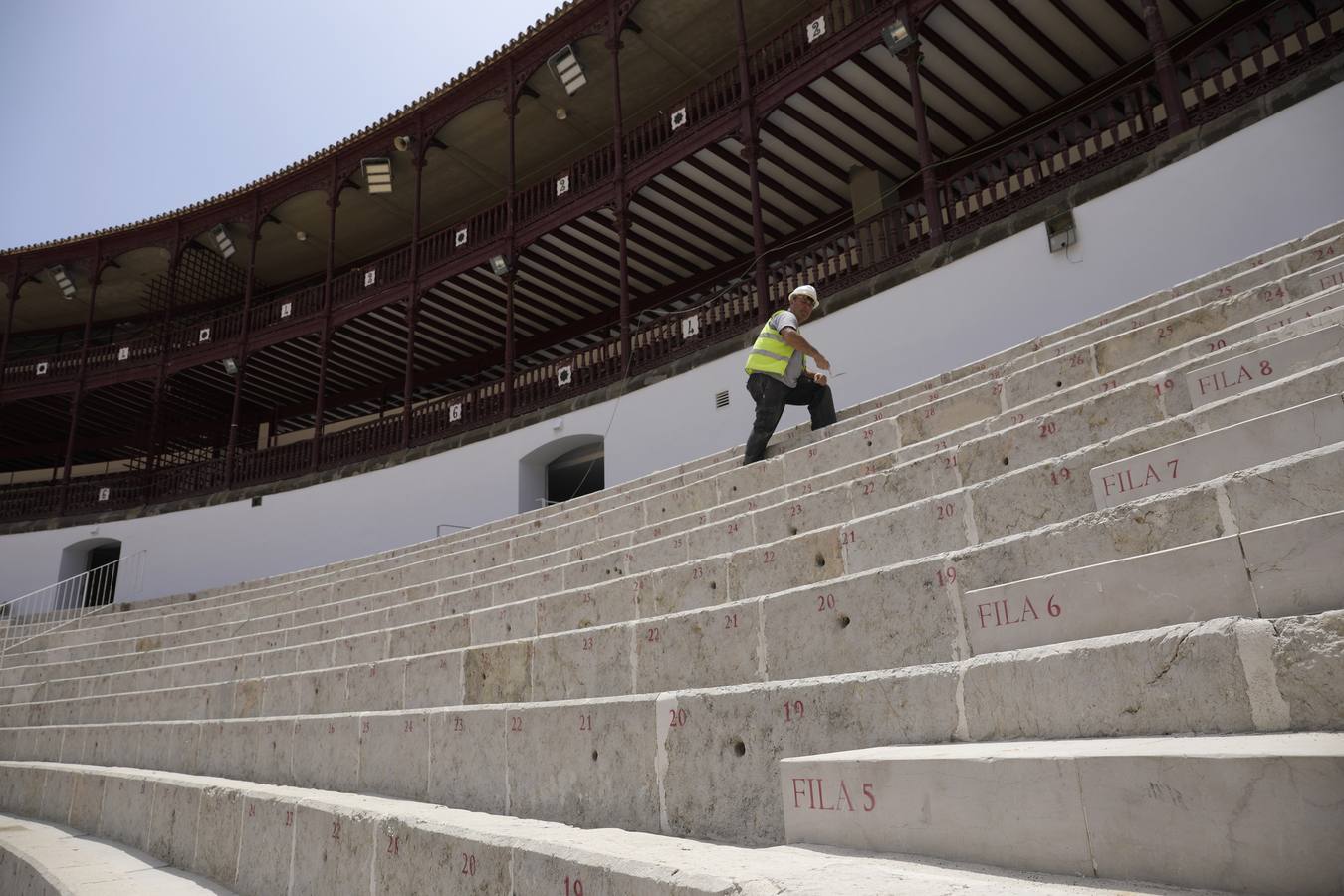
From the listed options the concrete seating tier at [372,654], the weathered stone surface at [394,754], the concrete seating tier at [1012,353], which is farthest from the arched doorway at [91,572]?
the weathered stone surface at [394,754]

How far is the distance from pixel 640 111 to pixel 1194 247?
1283 centimetres

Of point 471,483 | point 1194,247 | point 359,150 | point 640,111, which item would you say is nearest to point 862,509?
point 1194,247

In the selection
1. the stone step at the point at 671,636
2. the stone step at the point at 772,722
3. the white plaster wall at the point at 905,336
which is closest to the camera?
the stone step at the point at 772,722

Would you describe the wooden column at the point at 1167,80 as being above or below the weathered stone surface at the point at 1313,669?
above

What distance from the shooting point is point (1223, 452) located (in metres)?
3.03

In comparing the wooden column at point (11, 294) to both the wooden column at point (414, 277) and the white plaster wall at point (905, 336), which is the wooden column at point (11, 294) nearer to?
the white plaster wall at point (905, 336)

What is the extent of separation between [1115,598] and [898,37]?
38.4 feet

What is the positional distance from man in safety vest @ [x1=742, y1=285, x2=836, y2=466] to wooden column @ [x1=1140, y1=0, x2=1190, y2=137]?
519cm

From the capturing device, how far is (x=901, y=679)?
2.63 m

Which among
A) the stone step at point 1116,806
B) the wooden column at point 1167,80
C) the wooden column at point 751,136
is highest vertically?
the wooden column at point 751,136

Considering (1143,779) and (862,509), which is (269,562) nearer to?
(862,509)

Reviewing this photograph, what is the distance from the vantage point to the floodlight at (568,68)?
16.4 metres

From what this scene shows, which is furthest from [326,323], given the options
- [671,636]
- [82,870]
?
[671,636]

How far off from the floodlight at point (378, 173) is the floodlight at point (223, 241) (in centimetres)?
454
